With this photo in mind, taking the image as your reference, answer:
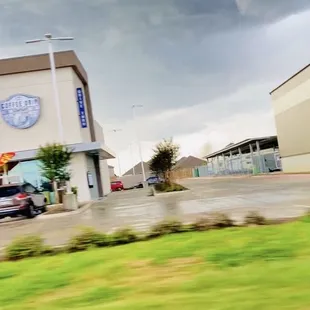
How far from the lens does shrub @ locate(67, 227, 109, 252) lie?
8734 mm

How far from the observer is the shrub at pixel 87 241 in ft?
28.7

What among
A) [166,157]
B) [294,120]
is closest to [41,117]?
[166,157]

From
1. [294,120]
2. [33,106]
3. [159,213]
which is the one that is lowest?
[159,213]

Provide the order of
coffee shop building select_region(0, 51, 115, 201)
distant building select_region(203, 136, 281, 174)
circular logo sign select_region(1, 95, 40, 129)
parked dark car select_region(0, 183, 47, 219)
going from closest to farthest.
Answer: parked dark car select_region(0, 183, 47, 219) < circular logo sign select_region(1, 95, 40, 129) < coffee shop building select_region(0, 51, 115, 201) < distant building select_region(203, 136, 281, 174)

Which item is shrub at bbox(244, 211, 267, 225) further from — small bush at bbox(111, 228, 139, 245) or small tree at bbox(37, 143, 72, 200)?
small tree at bbox(37, 143, 72, 200)

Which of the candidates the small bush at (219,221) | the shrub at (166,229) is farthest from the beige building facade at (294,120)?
the shrub at (166,229)

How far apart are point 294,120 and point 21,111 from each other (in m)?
30.9

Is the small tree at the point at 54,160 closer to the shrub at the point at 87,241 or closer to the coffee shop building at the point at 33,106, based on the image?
the coffee shop building at the point at 33,106

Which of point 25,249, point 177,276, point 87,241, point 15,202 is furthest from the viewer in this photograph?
point 15,202

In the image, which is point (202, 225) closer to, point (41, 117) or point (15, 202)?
point (15, 202)

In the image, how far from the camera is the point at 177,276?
588cm

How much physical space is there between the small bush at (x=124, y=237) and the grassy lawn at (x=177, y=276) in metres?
0.69

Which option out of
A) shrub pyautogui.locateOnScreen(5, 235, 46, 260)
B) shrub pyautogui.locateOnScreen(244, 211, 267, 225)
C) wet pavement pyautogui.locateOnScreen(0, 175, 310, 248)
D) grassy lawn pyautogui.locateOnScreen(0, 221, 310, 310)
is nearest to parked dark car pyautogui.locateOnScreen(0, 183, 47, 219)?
wet pavement pyautogui.locateOnScreen(0, 175, 310, 248)

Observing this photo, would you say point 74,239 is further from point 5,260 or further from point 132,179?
point 132,179
